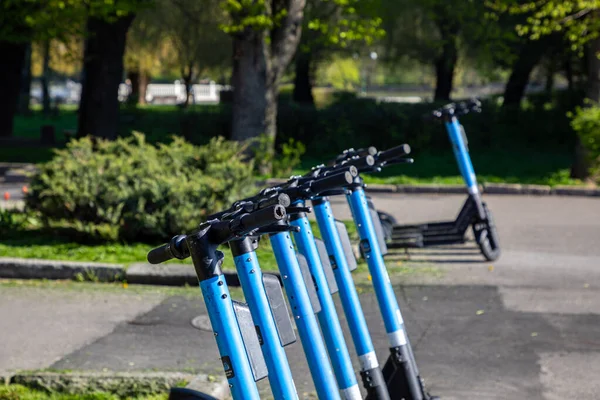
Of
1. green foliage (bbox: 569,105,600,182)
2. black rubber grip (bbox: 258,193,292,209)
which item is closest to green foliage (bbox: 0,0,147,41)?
green foliage (bbox: 569,105,600,182)

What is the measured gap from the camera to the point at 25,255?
959 centimetres

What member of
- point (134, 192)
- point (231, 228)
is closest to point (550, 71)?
point (134, 192)

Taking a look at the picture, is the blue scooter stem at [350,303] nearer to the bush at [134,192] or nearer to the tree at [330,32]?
the bush at [134,192]

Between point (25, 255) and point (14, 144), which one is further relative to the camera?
point (14, 144)

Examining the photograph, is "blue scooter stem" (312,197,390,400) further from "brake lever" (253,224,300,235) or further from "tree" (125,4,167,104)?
"tree" (125,4,167,104)

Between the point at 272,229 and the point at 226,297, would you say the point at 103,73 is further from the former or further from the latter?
the point at 226,297

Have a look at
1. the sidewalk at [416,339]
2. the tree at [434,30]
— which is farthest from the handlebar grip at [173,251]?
the tree at [434,30]

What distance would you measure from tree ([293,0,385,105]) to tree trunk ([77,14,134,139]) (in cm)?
401

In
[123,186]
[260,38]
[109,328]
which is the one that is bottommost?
[109,328]

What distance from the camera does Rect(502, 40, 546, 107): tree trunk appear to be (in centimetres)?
2695

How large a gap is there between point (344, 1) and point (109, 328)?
11.4 m

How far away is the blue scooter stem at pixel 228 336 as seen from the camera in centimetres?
318

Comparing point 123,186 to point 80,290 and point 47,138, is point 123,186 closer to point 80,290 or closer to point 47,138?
point 80,290

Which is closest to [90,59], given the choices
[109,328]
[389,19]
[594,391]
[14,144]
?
[14,144]
